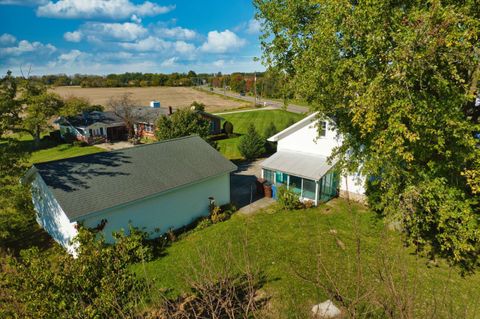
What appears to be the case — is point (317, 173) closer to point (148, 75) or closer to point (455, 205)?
point (455, 205)

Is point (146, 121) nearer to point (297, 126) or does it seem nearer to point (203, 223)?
point (297, 126)

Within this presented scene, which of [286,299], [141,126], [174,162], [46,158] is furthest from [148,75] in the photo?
[286,299]

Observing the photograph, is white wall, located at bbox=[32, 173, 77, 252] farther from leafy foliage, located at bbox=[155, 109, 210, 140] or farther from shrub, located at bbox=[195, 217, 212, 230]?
leafy foliage, located at bbox=[155, 109, 210, 140]

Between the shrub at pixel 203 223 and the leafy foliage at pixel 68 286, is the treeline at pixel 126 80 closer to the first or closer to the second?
the shrub at pixel 203 223

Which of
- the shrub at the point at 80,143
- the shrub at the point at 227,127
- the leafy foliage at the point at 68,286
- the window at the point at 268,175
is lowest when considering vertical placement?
the shrub at the point at 80,143

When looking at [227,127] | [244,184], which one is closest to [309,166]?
[244,184]

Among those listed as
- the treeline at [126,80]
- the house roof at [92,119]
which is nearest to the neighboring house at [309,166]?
the house roof at [92,119]

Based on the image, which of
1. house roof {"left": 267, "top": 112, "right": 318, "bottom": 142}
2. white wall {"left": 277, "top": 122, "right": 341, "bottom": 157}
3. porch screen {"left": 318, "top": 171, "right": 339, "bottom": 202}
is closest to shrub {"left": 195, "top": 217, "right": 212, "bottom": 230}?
porch screen {"left": 318, "top": 171, "right": 339, "bottom": 202}
